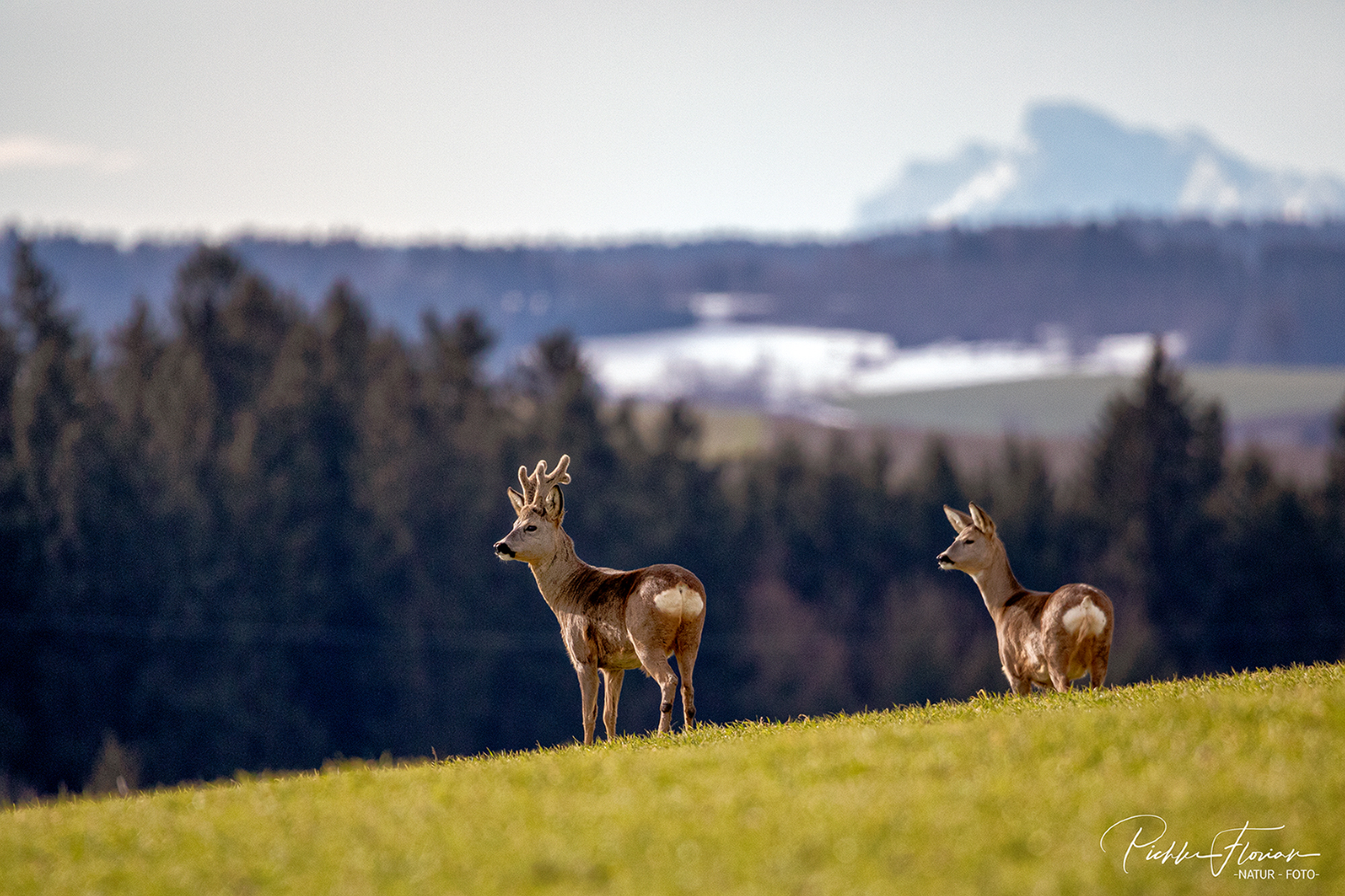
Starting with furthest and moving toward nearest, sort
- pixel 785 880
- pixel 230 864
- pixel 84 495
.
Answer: pixel 84 495, pixel 230 864, pixel 785 880

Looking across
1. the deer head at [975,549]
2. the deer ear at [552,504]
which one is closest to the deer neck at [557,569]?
the deer ear at [552,504]

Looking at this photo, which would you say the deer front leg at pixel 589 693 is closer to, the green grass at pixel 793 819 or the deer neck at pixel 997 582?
the green grass at pixel 793 819

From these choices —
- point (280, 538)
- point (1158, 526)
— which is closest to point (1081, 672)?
point (280, 538)

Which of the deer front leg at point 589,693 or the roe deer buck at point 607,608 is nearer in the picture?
the roe deer buck at point 607,608

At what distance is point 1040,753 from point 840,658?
85.8m

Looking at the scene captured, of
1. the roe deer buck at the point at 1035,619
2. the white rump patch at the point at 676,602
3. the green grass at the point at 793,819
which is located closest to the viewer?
the green grass at the point at 793,819

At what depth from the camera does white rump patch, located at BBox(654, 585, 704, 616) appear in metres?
16.6

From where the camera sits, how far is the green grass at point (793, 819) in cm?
926

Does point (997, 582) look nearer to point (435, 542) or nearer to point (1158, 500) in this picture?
point (435, 542)

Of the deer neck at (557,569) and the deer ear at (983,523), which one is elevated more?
the deer ear at (983,523)

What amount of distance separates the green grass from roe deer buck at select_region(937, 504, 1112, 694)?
334 cm

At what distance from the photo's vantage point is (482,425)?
324 ft

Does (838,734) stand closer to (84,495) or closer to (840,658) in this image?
(84,495)

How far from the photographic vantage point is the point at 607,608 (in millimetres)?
17281
